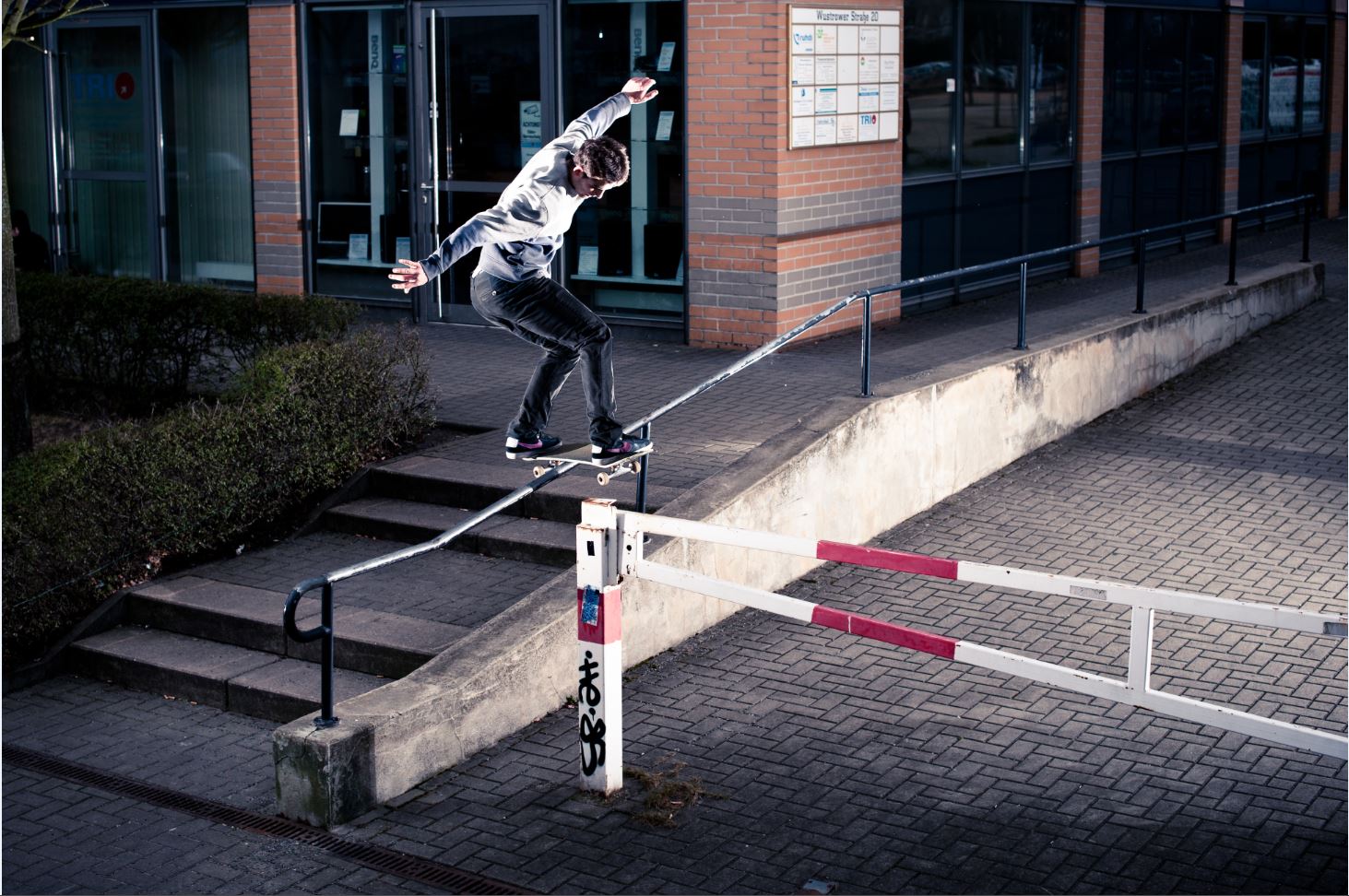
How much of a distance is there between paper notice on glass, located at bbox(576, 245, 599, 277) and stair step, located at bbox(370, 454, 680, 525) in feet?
15.6

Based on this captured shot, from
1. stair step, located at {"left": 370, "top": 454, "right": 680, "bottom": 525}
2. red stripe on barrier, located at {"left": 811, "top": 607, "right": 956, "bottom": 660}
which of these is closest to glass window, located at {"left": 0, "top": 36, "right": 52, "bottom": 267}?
stair step, located at {"left": 370, "top": 454, "right": 680, "bottom": 525}

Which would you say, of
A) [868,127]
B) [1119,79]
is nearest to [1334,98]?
[1119,79]

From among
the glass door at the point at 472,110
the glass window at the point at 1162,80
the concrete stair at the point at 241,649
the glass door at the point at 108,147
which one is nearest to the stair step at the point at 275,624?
the concrete stair at the point at 241,649

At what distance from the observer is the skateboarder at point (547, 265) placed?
6957mm

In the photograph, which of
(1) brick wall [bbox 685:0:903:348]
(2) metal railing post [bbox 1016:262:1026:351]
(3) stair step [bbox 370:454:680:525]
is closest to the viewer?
(3) stair step [bbox 370:454:680:525]

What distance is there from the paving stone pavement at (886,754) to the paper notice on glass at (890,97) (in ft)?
15.4

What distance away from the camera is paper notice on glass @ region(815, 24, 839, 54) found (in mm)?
13422

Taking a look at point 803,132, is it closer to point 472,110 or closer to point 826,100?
point 826,100

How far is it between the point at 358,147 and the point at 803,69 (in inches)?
183

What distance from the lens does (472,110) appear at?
14.8 m

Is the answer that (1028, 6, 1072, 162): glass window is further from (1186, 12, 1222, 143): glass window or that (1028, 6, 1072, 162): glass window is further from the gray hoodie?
the gray hoodie

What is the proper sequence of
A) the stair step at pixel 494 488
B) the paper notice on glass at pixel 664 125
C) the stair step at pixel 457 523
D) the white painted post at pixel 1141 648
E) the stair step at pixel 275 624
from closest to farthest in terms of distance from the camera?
the white painted post at pixel 1141 648 → the stair step at pixel 275 624 → the stair step at pixel 457 523 → the stair step at pixel 494 488 → the paper notice on glass at pixel 664 125

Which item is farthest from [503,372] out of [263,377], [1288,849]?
[1288,849]

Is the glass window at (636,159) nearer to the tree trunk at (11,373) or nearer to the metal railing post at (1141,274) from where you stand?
the metal railing post at (1141,274)
